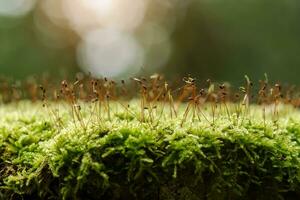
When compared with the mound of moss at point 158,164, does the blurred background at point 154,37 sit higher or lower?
higher

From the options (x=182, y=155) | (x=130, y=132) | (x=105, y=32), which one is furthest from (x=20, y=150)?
(x=105, y=32)

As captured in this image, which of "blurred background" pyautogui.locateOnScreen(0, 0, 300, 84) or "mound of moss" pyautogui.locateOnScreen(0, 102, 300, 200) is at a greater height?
"blurred background" pyautogui.locateOnScreen(0, 0, 300, 84)

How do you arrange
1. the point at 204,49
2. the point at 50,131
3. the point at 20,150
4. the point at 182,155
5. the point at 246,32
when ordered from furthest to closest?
the point at 204,49
the point at 246,32
the point at 50,131
the point at 20,150
the point at 182,155

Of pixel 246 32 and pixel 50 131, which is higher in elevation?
pixel 246 32

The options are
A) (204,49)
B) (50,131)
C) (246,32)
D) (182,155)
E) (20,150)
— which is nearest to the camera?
(182,155)

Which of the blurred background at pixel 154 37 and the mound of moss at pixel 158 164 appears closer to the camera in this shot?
the mound of moss at pixel 158 164

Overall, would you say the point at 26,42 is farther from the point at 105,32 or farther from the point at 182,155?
the point at 182,155
